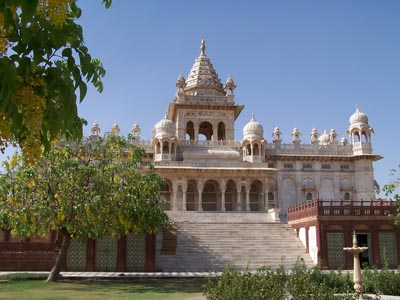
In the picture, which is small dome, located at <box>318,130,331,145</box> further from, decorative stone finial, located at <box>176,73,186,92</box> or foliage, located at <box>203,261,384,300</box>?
foliage, located at <box>203,261,384,300</box>

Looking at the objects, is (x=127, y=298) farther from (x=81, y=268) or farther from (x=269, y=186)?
(x=269, y=186)

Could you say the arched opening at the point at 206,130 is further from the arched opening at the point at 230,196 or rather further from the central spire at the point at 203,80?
the arched opening at the point at 230,196

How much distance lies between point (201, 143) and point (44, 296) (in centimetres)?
3186

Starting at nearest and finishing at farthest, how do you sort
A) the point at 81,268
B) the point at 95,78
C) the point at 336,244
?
the point at 95,78 < the point at 81,268 < the point at 336,244

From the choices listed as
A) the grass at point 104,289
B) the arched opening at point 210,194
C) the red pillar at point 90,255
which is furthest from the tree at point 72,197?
the arched opening at point 210,194

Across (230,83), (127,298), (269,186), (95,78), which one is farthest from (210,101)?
(95,78)

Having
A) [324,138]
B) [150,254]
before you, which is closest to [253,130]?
[324,138]

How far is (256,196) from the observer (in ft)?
151

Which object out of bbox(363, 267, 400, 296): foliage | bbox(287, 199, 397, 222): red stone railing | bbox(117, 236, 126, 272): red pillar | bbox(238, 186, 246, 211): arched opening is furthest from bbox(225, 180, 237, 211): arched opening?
bbox(363, 267, 400, 296): foliage

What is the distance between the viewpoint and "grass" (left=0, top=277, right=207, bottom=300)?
1505cm

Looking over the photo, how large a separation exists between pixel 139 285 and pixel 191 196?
27226 mm

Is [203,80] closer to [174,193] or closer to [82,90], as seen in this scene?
[174,193]

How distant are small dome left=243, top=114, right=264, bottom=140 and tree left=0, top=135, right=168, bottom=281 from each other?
25728 mm

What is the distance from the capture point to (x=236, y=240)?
2898 centimetres
